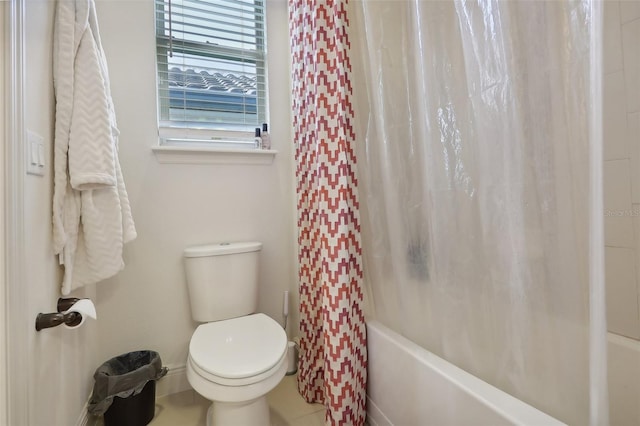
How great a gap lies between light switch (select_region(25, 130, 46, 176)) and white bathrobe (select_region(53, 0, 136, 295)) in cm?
10

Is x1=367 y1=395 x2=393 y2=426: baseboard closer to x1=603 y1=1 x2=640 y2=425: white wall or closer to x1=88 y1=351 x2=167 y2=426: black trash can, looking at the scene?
x1=603 y1=1 x2=640 y2=425: white wall

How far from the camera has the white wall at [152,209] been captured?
149 cm

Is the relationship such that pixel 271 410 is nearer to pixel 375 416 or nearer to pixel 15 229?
pixel 375 416

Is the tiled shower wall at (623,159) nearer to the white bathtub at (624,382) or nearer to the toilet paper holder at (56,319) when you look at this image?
the white bathtub at (624,382)

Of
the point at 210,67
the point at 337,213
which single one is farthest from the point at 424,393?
the point at 210,67

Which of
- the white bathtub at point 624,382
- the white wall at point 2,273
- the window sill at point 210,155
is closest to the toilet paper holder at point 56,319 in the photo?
the white wall at point 2,273

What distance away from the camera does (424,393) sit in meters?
0.98

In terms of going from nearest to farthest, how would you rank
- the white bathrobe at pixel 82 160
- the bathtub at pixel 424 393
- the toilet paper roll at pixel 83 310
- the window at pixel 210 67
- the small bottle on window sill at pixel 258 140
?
1. the bathtub at pixel 424 393
2. the toilet paper roll at pixel 83 310
3. the white bathrobe at pixel 82 160
4. the window at pixel 210 67
5. the small bottle on window sill at pixel 258 140

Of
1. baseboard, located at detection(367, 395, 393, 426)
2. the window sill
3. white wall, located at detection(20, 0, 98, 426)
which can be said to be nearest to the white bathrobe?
white wall, located at detection(20, 0, 98, 426)

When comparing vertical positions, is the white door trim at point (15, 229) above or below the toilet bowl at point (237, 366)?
above

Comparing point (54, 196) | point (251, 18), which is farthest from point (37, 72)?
point (251, 18)

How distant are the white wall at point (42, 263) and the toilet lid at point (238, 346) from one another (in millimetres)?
407

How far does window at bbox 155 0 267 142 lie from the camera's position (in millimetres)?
1638

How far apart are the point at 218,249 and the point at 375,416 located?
100cm
